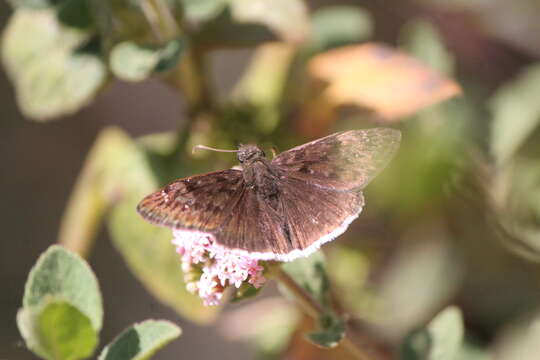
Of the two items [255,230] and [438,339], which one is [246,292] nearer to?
[255,230]

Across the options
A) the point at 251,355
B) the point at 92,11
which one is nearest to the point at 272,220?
the point at 92,11

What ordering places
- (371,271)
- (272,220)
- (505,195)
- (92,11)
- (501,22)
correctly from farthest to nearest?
(501,22)
(371,271)
(505,195)
(92,11)
(272,220)

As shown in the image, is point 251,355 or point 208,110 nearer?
point 208,110

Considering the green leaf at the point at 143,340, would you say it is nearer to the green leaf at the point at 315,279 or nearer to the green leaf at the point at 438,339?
the green leaf at the point at 315,279

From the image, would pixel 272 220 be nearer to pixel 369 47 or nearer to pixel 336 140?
pixel 336 140

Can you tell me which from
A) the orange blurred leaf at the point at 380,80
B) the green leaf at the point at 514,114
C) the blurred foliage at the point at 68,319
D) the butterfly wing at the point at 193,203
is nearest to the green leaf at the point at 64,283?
the blurred foliage at the point at 68,319

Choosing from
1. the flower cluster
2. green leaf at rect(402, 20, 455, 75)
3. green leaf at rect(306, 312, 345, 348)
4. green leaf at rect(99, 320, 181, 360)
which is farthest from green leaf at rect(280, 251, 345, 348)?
green leaf at rect(402, 20, 455, 75)

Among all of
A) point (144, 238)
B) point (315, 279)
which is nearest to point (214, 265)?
point (315, 279)
